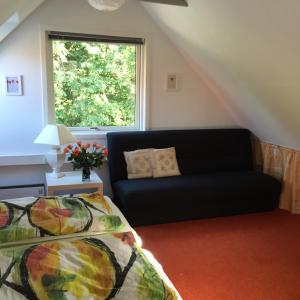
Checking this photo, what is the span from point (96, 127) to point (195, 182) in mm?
1315

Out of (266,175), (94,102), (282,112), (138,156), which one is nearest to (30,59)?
(94,102)

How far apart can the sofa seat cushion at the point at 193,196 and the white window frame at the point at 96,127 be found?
74 centimetres

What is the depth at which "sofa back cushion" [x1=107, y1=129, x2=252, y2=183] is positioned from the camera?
3457mm

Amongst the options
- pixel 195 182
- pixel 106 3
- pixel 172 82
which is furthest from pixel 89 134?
pixel 106 3

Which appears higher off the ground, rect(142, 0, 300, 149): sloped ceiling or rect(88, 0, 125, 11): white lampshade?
rect(88, 0, 125, 11): white lampshade

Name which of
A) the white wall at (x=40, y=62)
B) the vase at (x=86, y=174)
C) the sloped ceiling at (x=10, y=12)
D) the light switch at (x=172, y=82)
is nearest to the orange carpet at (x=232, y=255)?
the vase at (x=86, y=174)

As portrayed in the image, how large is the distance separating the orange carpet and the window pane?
1.41 metres

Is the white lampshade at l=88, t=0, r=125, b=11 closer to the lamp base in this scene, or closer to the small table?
the lamp base

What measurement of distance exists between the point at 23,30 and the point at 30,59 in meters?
0.28

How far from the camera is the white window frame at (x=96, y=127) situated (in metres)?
Answer: 3.29

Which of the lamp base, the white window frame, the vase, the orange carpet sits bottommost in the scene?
the orange carpet

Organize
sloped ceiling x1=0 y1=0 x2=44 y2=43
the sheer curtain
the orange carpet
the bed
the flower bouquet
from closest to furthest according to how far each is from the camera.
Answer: the bed, sloped ceiling x1=0 y1=0 x2=44 y2=43, the orange carpet, the flower bouquet, the sheer curtain

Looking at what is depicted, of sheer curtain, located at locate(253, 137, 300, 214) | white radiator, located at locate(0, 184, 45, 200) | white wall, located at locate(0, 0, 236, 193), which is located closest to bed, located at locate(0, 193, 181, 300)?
white radiator, located at locate(0, 184, 45, 200)

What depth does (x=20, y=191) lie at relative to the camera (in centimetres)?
328
